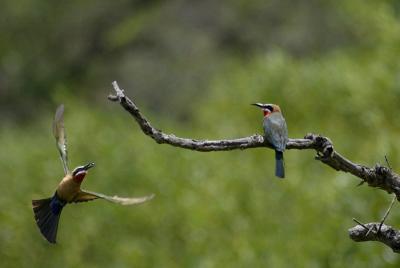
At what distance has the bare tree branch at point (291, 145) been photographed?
329 centimetres

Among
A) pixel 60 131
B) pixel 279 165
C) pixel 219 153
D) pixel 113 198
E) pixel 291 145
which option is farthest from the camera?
pixel 219 153

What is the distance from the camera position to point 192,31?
34.1 m

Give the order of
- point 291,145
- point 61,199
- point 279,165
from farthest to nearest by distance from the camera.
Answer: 1. point 279,165
2. point 291,145
3. point 61,199

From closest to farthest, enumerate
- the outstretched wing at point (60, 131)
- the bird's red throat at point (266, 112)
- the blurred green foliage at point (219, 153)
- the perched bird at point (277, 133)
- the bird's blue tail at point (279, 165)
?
1. the outstretched wing at point (60, 131)
2. the perched bird at point (277, 133)
3. the bird's blue tail at point (279, 165)
4. the bird's red throat at point (266, 112)
5. the blurred green foliage at point (219, 153)

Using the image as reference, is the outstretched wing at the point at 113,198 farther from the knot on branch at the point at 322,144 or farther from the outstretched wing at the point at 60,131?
the knot on branch at the point at 322,144

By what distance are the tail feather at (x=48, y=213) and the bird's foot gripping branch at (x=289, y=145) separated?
1.30ft

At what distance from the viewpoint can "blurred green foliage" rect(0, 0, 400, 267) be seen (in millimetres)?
13406

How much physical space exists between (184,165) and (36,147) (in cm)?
555

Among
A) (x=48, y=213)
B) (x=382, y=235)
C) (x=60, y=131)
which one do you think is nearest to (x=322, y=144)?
(x=382, y=235)

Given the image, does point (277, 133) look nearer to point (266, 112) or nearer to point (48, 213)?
point (266, 112)

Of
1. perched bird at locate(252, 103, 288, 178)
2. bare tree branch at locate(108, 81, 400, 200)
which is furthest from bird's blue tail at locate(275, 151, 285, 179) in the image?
bare tree branch at locate(108, 81, 400, 200)

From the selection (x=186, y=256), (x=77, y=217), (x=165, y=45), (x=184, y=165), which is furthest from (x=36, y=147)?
(x=165, y=45)

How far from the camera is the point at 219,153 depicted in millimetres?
19922

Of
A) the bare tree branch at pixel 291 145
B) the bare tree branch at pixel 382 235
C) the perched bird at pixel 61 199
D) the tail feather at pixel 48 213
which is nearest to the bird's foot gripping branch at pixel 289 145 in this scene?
the bare tree branch at pixel 291 145
